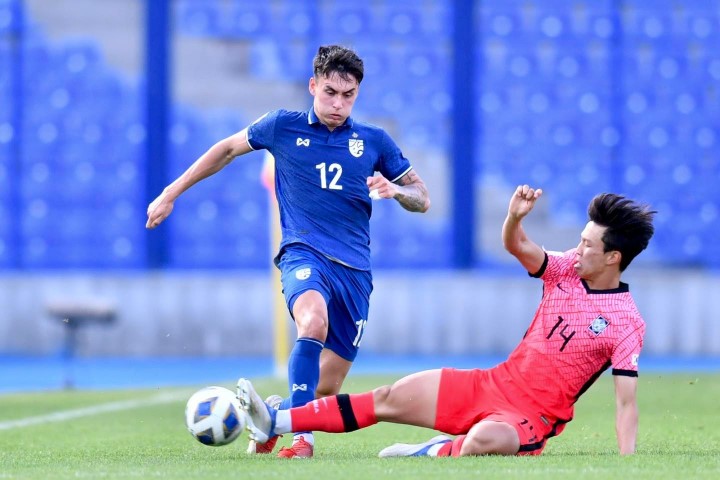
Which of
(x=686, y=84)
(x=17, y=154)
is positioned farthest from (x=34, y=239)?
(x=686, y=84)

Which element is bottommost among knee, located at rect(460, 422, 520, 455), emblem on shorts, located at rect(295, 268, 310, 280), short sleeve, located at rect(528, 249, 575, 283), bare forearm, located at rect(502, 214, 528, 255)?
knee, located at rect(460, 422, 520, 455)

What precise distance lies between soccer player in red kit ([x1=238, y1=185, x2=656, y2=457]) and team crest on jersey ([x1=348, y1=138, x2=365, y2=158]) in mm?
1089

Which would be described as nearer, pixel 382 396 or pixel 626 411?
pixel 626 411

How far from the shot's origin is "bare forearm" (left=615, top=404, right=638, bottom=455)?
5.74 metres

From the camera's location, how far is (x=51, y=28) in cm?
1764

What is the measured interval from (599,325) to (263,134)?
1.92 m

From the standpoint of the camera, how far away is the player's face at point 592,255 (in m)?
5.98

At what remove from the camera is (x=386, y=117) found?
697 inches

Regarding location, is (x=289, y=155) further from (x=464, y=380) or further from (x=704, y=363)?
(x=704, y=363)

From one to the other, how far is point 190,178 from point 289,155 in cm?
49

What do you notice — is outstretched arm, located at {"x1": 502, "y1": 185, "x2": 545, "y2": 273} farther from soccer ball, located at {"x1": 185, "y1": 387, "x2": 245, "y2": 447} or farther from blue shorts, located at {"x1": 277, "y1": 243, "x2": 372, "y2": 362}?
soccer ball, located at {"x1": 185, "y1": 387, "x2": 245, "y2": 447}

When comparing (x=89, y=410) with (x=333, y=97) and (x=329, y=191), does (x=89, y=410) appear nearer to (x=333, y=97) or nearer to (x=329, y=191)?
(x=329, y=191)

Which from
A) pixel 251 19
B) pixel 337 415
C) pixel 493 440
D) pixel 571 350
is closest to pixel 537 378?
pixel 571 350

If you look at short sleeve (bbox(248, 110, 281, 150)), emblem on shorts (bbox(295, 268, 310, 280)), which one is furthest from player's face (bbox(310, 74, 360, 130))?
emblem on shorts (bbox(295, 268, 310, 280))
